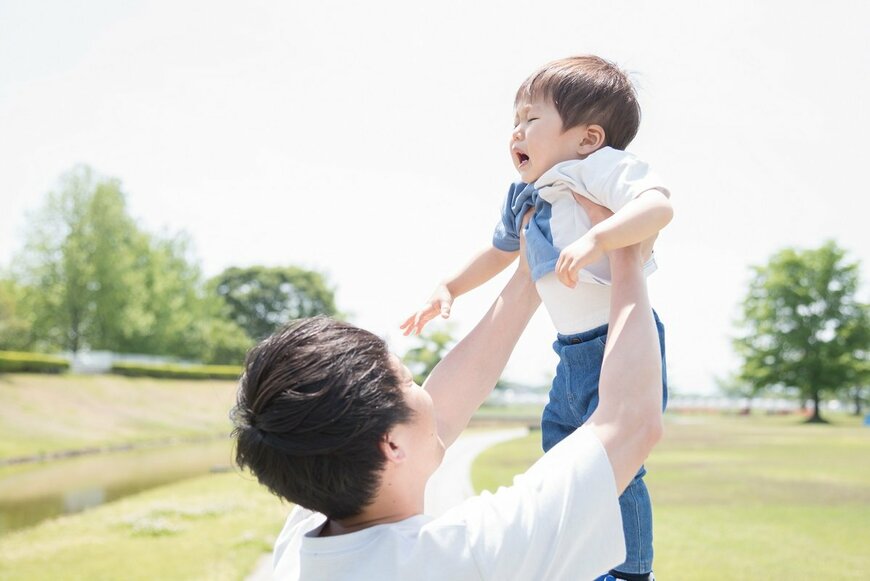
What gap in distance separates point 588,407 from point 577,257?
427 mm

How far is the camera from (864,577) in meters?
7.73

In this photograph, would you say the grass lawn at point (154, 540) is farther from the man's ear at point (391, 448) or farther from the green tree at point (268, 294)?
the green tree at point (268, 294)

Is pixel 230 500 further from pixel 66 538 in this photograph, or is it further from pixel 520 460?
pixel 520 460

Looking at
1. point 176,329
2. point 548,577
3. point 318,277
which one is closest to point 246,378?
point 548,577

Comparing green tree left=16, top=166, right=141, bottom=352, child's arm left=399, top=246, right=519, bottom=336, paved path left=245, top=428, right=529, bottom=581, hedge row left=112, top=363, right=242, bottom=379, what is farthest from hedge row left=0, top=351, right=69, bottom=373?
child's arm left=399, top=246, right=519, bottom=336

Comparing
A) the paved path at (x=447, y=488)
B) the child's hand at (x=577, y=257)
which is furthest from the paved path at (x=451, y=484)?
the child's hand at (x=577, y=257)

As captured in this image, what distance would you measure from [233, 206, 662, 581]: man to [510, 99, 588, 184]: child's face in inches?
23.7

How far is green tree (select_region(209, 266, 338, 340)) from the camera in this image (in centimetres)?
6619

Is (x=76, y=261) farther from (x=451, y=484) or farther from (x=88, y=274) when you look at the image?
(x=451, y=484)

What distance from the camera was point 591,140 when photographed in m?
1.98

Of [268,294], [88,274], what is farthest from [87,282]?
[268,294]

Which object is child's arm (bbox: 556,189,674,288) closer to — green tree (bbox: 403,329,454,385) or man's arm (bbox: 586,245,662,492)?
man's arm (bbox: 586,245,662,492)

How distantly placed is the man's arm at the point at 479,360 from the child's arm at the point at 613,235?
1.03ft

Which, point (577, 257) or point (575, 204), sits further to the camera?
point (575, 204)
